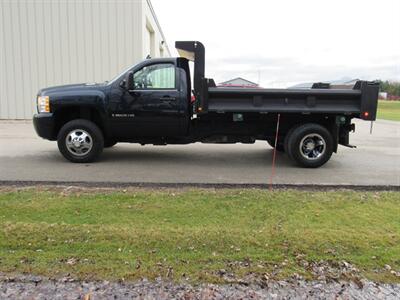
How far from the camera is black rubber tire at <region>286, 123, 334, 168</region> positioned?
7.88 meters

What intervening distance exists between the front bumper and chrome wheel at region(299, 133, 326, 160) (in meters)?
4.80

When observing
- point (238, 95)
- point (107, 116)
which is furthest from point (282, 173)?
point (107, 116)

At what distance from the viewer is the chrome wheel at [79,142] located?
794 centimetres

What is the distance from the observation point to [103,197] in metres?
5.55

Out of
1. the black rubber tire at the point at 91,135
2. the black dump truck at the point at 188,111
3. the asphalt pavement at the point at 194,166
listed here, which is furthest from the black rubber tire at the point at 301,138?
the black rubber tire at the point at 91,135

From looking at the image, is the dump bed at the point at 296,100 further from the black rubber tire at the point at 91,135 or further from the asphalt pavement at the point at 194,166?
the black rubber tire at the point at 91,135

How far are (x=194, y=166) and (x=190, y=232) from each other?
12.4ft

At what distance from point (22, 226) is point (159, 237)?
149 centimetres

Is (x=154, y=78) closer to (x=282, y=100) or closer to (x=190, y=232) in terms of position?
(x=282, y=100)

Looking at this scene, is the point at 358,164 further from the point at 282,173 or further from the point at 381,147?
the point at 381,147

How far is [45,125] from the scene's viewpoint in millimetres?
7977

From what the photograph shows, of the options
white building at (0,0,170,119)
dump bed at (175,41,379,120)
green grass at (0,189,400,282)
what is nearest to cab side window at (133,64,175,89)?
dump bed at (175,41,379,120)

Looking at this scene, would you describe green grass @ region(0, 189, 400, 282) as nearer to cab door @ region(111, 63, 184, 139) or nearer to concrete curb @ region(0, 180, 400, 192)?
concrete curb @ region(0, 180, 400, 192)

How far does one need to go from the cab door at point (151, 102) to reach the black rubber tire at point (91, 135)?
39 centimetres
